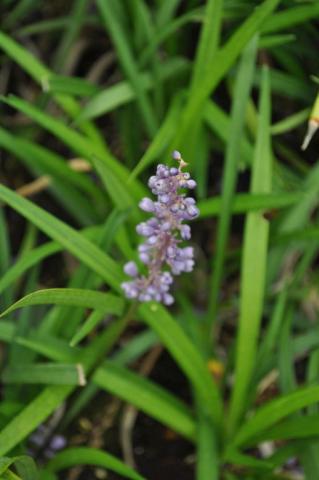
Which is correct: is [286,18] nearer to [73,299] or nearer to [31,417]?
[73,299]

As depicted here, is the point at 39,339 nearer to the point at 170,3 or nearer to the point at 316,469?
the point at 316,469

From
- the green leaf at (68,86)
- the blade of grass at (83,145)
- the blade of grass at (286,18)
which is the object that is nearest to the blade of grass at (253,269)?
the blade of grass at (286,18)

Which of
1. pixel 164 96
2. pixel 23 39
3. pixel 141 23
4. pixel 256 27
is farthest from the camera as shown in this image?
pixel 23 39

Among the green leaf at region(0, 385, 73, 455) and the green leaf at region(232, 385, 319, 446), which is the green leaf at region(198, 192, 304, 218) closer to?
the green leaf at region(232, 385, 319, 446)

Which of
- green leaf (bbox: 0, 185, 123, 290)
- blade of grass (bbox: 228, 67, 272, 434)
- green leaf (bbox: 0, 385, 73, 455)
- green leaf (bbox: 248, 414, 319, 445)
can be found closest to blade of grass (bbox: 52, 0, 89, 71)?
blade of grass (bbox: 228, 67, 272, 434)

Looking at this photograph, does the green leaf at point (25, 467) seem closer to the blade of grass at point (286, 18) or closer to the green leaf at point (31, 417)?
the green leaf at point (31, 417)

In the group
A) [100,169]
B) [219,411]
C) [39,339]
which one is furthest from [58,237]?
[219,411]
